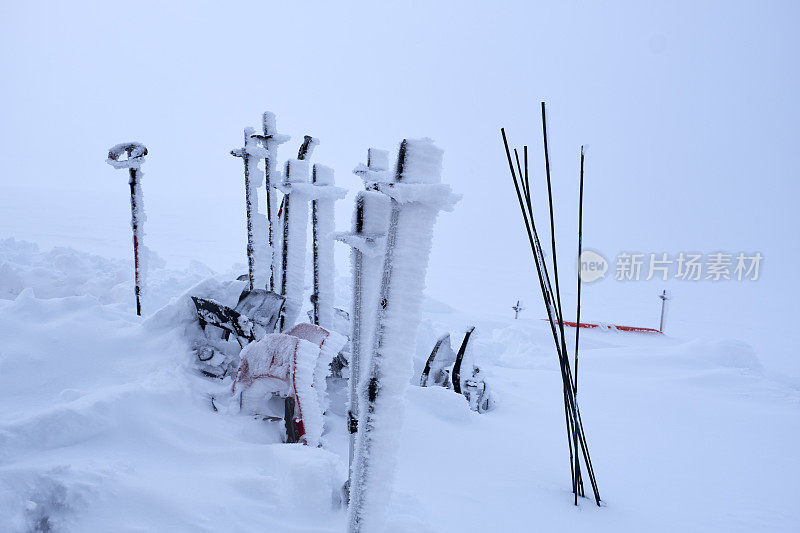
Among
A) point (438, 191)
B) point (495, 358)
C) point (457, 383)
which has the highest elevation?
point (438, 191)

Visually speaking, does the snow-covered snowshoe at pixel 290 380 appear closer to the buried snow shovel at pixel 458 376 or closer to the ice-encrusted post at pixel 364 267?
the ice-encrusted post at pixel 364 267

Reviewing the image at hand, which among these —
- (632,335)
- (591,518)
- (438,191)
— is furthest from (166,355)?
(632,335)

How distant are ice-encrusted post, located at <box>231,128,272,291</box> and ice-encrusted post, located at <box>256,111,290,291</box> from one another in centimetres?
7

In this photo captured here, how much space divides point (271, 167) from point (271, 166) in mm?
11

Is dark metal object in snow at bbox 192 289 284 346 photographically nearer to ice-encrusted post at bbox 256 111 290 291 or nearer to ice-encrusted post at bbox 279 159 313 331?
ice-encrusted post at bbox 279 159 313 331

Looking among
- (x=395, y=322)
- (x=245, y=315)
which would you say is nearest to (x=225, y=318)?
(x=245, y=315)

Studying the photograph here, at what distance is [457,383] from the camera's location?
15.1 feet

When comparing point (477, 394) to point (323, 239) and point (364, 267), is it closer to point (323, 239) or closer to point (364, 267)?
point (323, 239)

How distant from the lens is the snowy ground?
1867 mm

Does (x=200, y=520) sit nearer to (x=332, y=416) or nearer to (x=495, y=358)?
(x=332, y=416)

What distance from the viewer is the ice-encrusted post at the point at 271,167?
4660 millimetres

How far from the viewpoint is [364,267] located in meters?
1.93

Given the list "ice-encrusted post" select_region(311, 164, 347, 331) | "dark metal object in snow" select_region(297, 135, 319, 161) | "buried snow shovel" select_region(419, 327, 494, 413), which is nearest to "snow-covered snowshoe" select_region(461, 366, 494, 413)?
"buried snow shovel" select_region(419, 327, 494, 413)

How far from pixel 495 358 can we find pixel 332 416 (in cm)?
536
